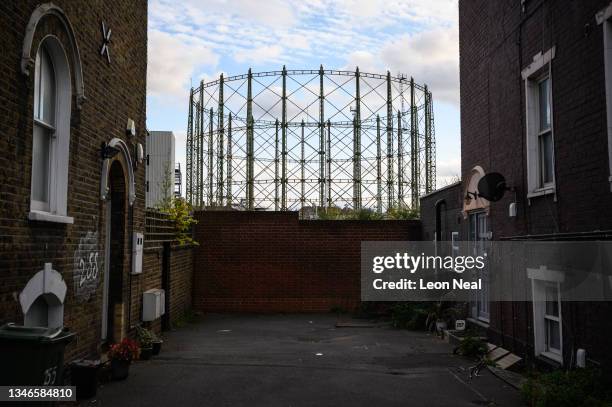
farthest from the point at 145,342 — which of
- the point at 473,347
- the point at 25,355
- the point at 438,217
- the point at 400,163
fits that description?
the point at 400,163

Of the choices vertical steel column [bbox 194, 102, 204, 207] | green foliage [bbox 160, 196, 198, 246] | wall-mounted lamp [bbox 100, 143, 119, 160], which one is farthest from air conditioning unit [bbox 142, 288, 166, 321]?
vertical steel column [bbox 194, 102, 204, 207]

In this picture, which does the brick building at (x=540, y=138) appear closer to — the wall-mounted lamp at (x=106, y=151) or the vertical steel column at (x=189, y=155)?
the wall-mounted lamp at (x=106, y=151)

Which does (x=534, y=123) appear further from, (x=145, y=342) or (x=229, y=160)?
(x=229, y=160)

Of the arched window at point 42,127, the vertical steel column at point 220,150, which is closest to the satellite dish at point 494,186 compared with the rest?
the arched window at point 42,127

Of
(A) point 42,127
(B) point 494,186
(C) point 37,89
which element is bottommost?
(B) point 494,186

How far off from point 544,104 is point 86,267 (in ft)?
24.9

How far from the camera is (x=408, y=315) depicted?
16312 mm

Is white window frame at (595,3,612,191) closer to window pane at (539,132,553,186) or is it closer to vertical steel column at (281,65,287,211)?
window pane at (539,132,553,186)

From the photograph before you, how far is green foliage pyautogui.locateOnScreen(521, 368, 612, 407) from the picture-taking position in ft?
23.4

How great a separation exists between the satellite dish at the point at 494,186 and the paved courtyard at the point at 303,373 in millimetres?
3048

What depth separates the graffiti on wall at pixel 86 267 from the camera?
8591 mm

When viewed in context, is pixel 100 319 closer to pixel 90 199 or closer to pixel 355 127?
pixel 90 199

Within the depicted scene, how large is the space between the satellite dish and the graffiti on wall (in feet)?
21.9

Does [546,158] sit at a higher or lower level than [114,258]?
higher
